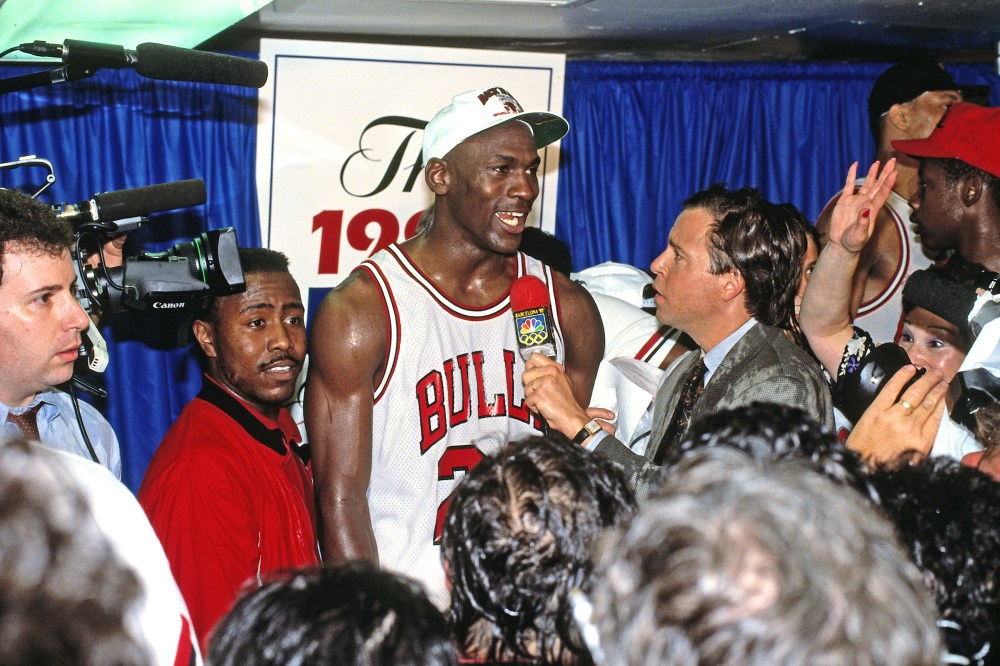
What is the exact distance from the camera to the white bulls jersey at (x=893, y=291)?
4.79 metres

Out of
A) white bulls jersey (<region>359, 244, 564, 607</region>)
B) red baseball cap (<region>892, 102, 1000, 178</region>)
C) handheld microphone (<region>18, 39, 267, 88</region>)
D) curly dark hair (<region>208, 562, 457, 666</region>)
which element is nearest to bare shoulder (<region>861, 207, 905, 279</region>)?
red baseball cap (<region>892, 102, 1000, 178</region>)

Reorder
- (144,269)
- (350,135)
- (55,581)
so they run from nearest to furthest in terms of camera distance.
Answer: (55,581), (144,269), (350,135)

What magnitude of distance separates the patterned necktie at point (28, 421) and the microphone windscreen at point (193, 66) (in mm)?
953

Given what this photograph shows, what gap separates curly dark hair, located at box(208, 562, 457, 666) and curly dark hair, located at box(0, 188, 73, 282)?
1.59 m

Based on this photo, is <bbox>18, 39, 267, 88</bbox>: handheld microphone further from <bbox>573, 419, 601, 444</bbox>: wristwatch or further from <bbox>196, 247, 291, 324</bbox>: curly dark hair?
<bbox>573, 419, 601, 444</bbox>: wristwatch

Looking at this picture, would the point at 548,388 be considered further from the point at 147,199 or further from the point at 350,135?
the point at 350,135

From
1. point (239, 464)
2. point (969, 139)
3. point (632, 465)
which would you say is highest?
point (969, 139)

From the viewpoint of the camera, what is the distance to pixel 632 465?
2.57 meters

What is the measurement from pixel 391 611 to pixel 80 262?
1986mm

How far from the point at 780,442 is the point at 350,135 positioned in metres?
3.38

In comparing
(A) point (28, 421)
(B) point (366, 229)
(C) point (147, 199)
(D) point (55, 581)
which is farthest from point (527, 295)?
(D) point (55, 581)

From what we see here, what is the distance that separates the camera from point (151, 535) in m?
1.57

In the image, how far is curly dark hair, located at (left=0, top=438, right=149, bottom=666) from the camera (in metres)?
0.94

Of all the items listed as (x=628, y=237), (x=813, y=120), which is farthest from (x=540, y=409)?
(x=813, y=120)
